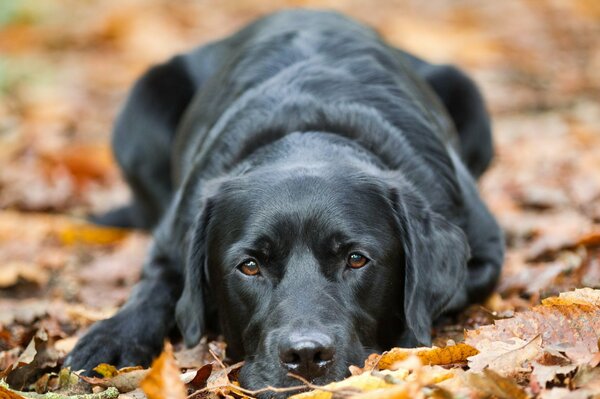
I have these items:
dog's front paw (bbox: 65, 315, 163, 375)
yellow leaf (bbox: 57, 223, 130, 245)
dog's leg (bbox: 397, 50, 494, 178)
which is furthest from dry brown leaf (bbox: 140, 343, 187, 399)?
dog's leg (bbox: 397, 50, 494, 178)

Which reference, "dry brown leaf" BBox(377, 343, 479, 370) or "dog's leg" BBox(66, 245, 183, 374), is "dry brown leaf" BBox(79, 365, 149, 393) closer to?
"dog's leg" BBox(66, 245, 183, 374)

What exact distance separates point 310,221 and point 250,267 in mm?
286

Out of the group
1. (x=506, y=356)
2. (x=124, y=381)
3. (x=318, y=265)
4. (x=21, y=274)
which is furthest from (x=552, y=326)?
(x=21, y=274)

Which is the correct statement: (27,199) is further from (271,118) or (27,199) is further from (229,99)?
(271,118)

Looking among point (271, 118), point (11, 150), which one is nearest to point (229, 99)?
point (271, 118)

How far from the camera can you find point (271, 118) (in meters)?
4.07

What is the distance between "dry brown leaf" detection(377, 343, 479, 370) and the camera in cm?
273

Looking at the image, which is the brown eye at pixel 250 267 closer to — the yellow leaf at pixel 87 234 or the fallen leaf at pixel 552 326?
the fallen leaf at pixel 552 326

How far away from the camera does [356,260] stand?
3.21m

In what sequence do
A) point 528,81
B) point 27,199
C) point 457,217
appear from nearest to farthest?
point 457,217, point 27,199, point 528,81

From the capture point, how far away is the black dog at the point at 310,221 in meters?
3.10

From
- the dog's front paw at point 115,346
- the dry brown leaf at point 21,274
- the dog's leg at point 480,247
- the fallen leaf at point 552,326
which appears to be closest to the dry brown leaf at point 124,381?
the dog's front paw at point 115,346

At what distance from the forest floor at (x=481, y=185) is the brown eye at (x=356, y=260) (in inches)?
18.5

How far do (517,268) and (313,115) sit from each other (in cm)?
136
